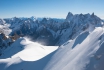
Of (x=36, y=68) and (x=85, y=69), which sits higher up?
(x=85, y=69)

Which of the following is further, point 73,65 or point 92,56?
point 73,65

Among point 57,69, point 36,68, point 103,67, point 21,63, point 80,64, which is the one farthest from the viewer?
point 21,63

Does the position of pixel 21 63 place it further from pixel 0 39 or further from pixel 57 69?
pixel 0 39

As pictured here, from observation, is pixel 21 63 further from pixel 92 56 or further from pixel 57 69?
pixel 92 56

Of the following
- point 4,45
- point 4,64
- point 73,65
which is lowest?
point 4,45

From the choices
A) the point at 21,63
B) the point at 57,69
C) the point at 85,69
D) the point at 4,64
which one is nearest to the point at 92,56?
the point at 85,69

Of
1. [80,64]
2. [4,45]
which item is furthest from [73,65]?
[4,45]

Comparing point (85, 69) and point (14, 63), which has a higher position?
point (85, 69)

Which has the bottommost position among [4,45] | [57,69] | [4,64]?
[4,45]

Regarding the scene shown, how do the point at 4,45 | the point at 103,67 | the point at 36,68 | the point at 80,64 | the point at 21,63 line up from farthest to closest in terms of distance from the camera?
the point at 4,45, the point at 21,63, the point at 36,68, the point at 80,64, the point at 103,67
